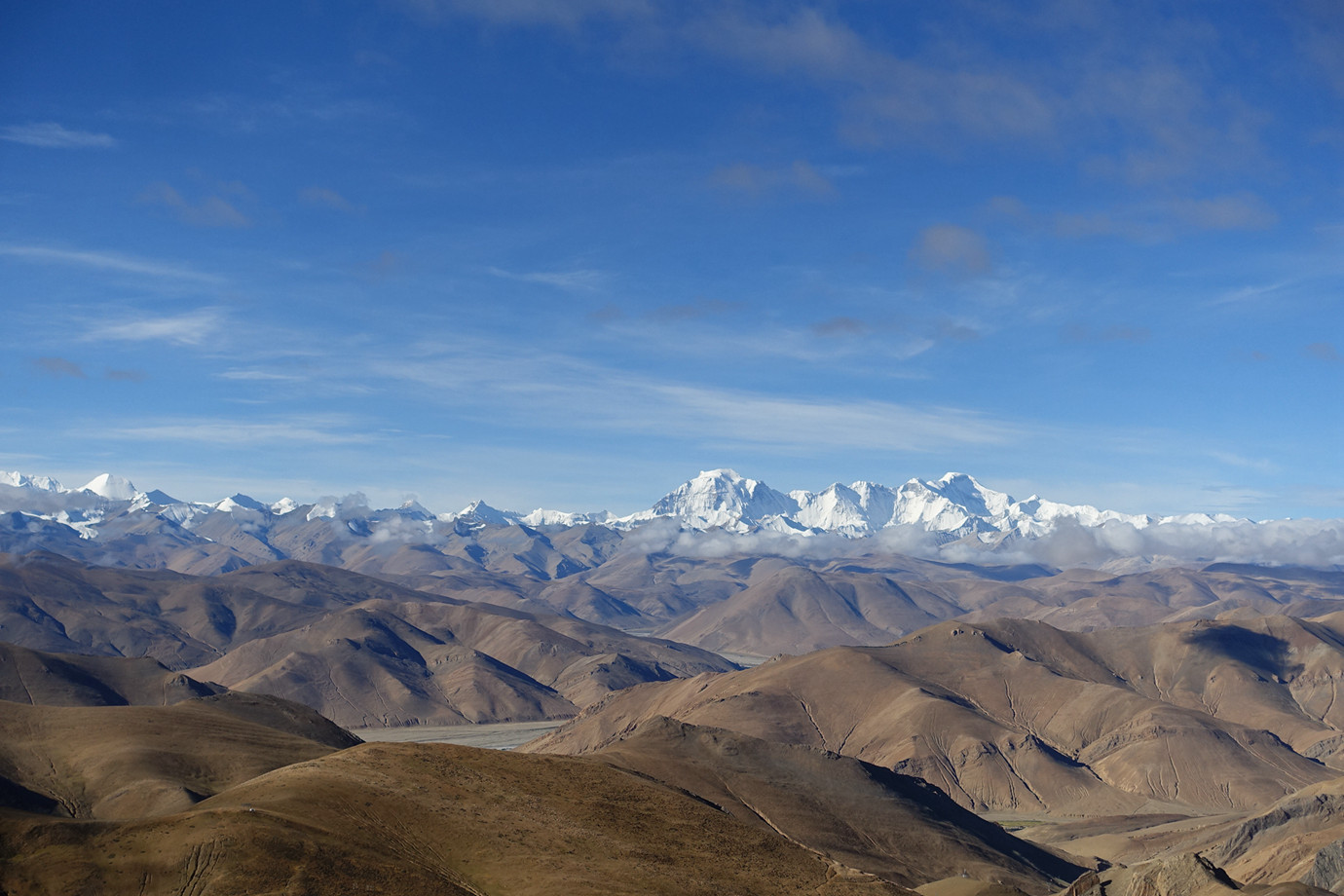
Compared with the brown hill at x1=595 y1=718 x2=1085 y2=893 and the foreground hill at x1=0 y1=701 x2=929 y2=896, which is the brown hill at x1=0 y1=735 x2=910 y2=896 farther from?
the brown hill at x1=595 y1=718 x2=1085 y2=893

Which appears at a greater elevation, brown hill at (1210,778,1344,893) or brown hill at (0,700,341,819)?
brown hill at (0,700,341,819)

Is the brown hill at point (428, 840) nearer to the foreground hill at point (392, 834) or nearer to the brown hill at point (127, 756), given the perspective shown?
the foreground hill at point (392, 834)

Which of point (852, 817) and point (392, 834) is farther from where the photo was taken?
point (852, 817)

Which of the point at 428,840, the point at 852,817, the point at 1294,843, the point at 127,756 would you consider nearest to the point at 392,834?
the point at 428,840

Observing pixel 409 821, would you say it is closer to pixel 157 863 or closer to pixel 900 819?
pixel 157 863

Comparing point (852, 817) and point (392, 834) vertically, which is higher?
point (392, 834)

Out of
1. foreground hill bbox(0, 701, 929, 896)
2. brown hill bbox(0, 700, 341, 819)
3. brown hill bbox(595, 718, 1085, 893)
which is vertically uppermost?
foreground hill bbox(0, 701, 929, 896)

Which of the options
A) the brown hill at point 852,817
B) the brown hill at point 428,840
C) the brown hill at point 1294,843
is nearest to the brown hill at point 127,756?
the brown hill at point 428,840

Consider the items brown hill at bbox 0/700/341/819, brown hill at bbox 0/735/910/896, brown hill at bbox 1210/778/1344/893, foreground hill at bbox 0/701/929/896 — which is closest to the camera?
Answer: brown hill at bbox 0/735/910/896

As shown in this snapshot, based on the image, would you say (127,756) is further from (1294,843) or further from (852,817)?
(1294,843)

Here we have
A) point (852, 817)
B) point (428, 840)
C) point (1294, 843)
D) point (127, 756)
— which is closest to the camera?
point (428, 840)

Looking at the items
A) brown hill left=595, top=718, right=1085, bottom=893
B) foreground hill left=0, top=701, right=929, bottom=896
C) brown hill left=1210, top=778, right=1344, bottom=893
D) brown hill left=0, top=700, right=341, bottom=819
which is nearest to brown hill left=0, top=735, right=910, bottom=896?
foreground hill left=0, top=701, right=929, bottom=896

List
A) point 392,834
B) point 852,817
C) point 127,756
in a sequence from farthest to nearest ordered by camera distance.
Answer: point 852,817 → point 127,756 → point 392,834
